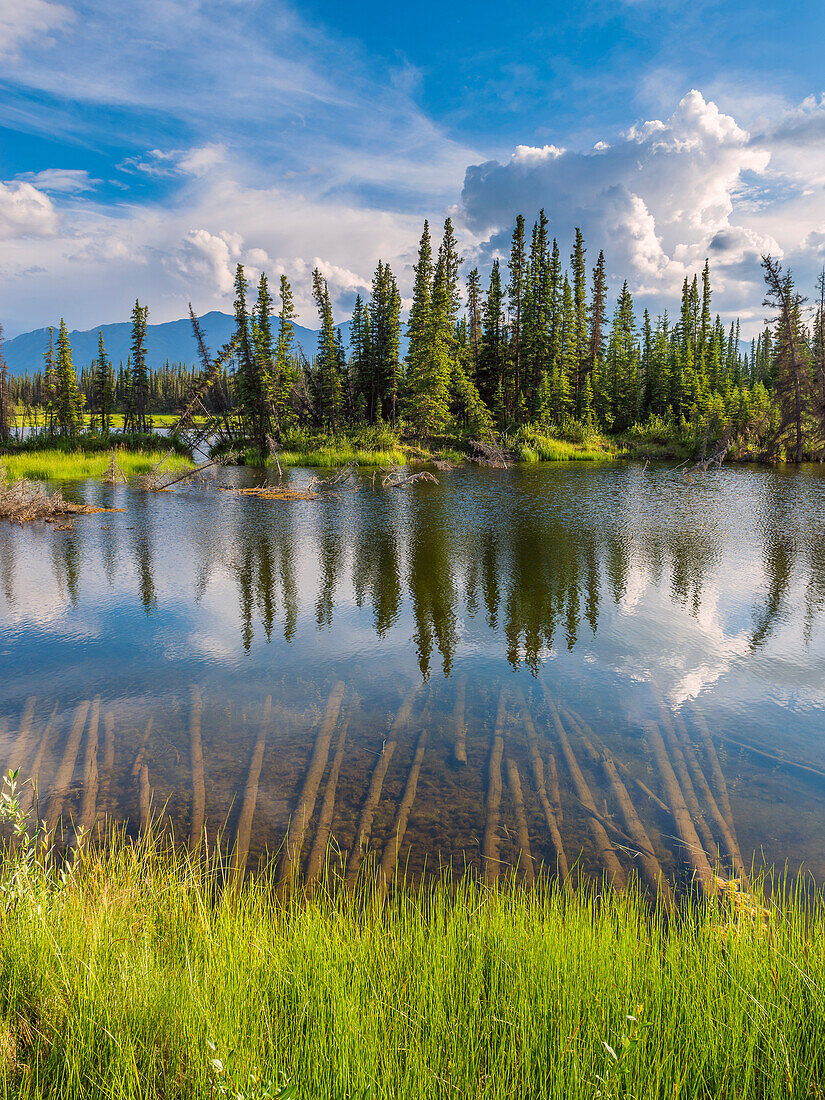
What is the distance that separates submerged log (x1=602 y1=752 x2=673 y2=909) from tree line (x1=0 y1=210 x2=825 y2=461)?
3766cm

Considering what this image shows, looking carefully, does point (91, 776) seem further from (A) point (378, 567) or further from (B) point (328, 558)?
(B) point (328, 558)

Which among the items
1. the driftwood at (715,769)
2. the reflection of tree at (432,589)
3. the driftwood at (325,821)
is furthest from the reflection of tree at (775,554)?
the driftwood at (325,821)

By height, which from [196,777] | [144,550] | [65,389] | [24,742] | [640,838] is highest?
[65,389]

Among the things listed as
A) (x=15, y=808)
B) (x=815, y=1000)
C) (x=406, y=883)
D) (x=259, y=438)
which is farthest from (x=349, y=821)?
(x=259, y=438)

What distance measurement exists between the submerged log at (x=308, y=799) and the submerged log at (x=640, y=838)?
8.91 ft

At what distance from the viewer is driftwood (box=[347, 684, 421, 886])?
4.55m

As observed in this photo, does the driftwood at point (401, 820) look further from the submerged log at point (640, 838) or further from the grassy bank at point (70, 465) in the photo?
the grassy bank at point (70, 465)

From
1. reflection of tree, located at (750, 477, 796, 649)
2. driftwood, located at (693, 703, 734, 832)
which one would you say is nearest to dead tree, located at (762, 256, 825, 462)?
reflection of tree, located at (750, 477, 796, 649)

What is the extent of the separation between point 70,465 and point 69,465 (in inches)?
2.0

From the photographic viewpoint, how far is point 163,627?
10078mm

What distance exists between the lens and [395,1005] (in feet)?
9.01

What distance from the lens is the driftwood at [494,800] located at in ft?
14.8

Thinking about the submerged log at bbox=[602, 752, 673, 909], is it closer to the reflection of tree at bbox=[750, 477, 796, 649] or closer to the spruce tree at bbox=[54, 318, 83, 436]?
the reflection of tree at bbox=[750, 477, 796, 649]

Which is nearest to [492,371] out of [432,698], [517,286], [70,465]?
[517,286]
